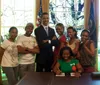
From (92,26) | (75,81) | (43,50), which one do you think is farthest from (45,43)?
(92,26)

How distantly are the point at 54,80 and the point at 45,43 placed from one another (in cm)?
87

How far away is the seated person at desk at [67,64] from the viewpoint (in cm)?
321

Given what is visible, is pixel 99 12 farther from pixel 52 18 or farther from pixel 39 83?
pixel 39 83

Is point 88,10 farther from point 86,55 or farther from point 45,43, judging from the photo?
point 45,43

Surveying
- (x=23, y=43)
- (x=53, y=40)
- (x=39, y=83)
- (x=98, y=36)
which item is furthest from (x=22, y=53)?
(x=98, y=36)

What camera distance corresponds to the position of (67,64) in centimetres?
325

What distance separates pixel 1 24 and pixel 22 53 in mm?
1335

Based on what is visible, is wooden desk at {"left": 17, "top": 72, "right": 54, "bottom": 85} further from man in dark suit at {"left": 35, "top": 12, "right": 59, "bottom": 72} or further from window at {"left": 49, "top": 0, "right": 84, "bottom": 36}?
window at {"left": 49, "top": 0, "right": 84, "bottom": 36}

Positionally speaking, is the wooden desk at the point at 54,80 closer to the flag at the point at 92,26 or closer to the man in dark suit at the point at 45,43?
the man in dark suit at the point at 45,43

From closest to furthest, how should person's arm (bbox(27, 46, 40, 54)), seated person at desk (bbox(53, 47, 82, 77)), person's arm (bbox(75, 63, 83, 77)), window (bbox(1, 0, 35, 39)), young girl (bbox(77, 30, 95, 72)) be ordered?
person's arm (bbox(75, 63, 83, 77))
seated person at desk (bbox(53, 47, 82, 77))
young girl (bbox(77, 30, 95, 72))
person's arm (bbox(27, 46, 40, 54))
window (bbox(1, 0, 35, 39))

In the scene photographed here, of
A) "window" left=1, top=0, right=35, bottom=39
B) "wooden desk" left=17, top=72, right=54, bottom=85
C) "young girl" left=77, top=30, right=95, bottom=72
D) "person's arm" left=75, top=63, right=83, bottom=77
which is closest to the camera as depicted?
"wooden desk" left=17, top=72, right=54, bottom=85

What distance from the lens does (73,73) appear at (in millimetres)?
3105

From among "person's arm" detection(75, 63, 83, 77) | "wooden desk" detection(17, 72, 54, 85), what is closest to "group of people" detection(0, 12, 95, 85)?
"person's arm" detection(75, 63, 83, 77)

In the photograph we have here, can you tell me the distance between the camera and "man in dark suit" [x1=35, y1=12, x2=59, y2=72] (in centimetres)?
351
